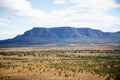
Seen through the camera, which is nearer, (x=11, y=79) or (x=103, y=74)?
(x=11, y=79)

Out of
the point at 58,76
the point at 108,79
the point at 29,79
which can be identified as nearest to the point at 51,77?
the point at 58,76

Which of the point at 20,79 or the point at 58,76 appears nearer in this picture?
the point at 20,79

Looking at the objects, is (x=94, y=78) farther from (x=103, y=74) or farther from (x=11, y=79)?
(x=11, y=79)

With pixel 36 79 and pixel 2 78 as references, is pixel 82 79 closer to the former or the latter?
pixel 36 79

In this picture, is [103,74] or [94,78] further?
[103,74]

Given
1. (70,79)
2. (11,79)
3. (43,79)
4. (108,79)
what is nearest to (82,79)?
(70,79)

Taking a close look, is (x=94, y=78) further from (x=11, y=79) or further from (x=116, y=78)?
(x=11, y=79)

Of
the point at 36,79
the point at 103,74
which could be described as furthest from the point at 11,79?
the point at 103,74
